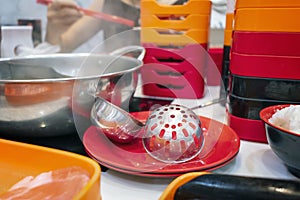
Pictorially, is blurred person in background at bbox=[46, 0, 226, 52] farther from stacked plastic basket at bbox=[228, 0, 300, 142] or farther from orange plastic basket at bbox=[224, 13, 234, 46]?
stacked plastic basket at bbox=[228, 0, 300, 142]

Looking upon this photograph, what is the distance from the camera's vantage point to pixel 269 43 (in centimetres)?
46

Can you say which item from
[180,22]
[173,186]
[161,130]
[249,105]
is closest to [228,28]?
[180,22]

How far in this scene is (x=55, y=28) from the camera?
1.15 m

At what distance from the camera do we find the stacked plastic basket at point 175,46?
69 cm

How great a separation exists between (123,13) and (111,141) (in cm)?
76

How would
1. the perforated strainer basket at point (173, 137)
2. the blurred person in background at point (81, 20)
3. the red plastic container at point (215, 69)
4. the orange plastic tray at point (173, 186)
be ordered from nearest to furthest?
the orange plastic tray at point (173, 186)
the perforated strainer basket at point (173, 137)
the red plastic container at point (215, 69)
the blurred person in background at point (81, 20)

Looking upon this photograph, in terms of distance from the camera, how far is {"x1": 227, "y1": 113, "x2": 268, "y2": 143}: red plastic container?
1.61 feet

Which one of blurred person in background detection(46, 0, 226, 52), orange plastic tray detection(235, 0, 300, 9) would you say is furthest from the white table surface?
blurred person in background detection(46, 0, 226, 52)

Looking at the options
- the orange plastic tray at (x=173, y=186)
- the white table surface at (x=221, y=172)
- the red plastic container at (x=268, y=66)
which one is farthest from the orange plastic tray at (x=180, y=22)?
the orange plastic tray at (x=173, y=186)

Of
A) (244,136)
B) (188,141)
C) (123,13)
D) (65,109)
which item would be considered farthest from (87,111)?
(123,13)

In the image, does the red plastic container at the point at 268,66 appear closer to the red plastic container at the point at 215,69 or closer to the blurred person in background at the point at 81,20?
the red plastic container at the point at 215,69

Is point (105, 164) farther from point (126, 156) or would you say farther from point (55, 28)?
point (55, 28)

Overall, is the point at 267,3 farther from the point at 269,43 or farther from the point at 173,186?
the point at 173,186

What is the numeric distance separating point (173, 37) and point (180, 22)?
0.04m
